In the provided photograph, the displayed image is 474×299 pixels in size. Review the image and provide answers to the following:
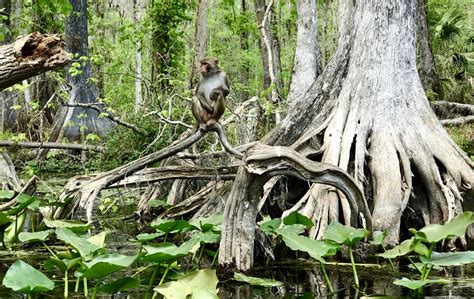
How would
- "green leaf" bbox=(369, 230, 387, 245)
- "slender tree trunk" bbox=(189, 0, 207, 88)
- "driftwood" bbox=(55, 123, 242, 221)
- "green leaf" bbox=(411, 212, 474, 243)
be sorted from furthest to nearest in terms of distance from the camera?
"slender tree trunk" bbox=(189, 0, 207, 88), "driftwood" bbox=(55, 123, 242, 221), "green leaf" bbox=(369, 230, 387, 245), "green leaf" bbox=(411, 212, 474, 243)

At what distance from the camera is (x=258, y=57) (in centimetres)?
3133

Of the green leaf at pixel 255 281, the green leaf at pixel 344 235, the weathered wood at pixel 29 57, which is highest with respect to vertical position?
the weathered wood at pixel 29 57

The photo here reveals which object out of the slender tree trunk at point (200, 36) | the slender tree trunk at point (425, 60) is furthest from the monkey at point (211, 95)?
the slender tree trunk at point (425, 60)

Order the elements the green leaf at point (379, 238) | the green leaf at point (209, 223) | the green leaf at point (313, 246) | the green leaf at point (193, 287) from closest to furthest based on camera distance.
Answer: the green leaf at point (193, 287), the green leaf at point (313, 246), the green leaf at point (379, 238), the green leaf at point (209, 223)

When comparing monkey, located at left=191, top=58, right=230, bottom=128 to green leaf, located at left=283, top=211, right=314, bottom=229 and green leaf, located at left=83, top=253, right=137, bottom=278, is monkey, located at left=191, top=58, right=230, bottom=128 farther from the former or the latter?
green leaf, located at left=83, top=253, right=137, bottom=278

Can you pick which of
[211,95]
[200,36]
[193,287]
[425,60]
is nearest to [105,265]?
[193,287]

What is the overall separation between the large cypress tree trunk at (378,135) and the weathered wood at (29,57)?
1877mm

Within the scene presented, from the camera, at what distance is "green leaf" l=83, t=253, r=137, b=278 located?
3566 millimetres

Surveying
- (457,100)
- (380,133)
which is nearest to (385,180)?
(380,133)

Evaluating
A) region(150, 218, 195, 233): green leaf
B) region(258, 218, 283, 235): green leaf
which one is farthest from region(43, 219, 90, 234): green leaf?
region(258, 218, 283, 235): green leaf

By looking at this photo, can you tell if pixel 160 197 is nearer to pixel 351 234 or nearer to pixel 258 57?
pixel 351 234

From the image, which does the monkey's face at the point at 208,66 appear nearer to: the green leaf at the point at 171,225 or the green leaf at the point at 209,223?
the green leaf at the point at 209,223

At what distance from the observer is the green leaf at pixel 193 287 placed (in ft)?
12.1

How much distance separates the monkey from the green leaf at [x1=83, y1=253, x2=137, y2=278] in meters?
2.50
